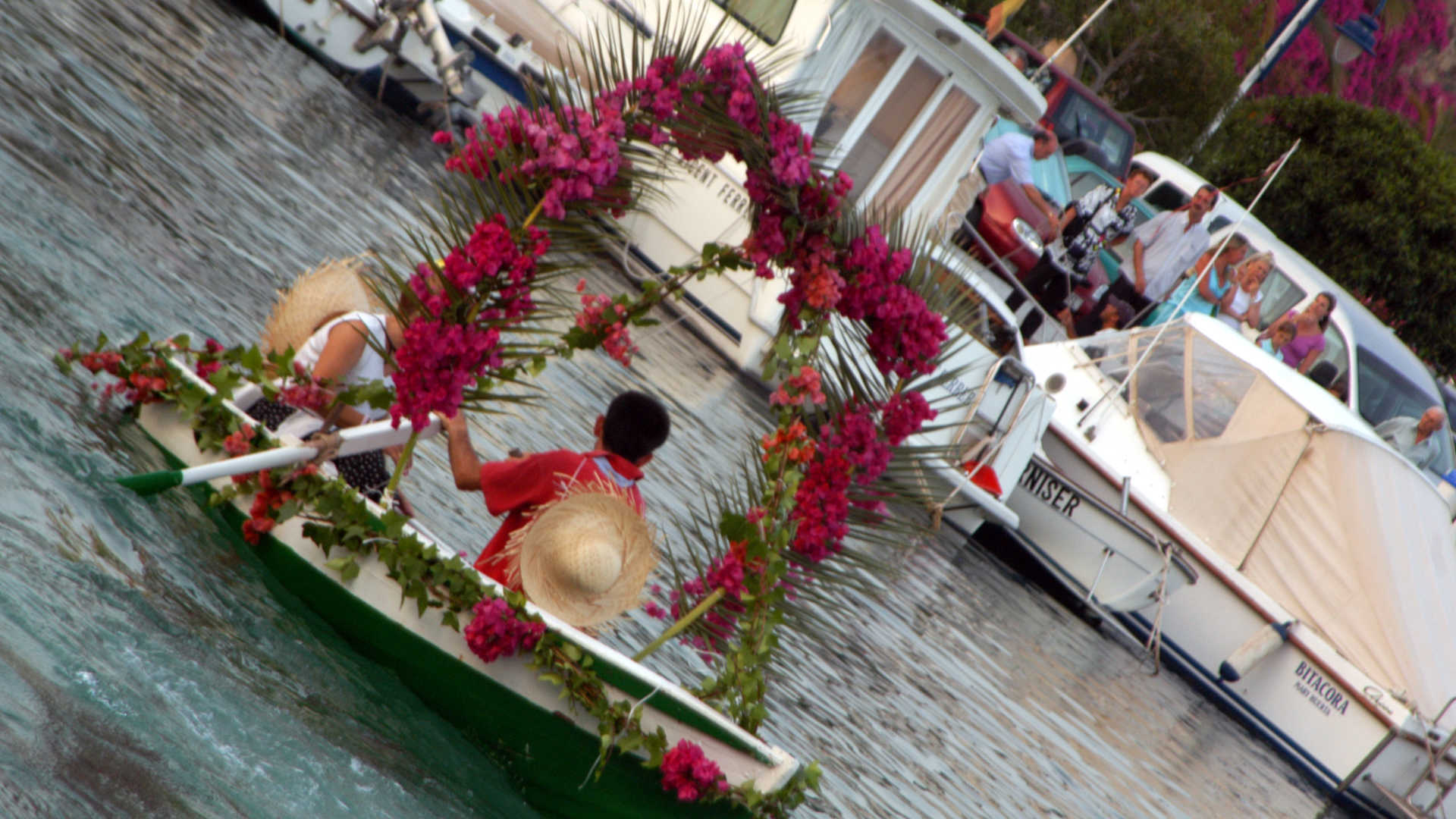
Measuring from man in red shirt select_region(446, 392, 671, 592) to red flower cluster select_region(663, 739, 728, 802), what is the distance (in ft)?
3.42

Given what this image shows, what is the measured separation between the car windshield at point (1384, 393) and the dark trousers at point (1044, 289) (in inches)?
203

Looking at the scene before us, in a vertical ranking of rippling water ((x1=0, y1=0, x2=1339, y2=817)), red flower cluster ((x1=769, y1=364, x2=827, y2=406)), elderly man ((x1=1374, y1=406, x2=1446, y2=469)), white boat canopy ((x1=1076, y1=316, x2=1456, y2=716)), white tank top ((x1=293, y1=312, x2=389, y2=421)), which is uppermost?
elderly man ((x1=1374, y1=406, x2=1446, y2=469))

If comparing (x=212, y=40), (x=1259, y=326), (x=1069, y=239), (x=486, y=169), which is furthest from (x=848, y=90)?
(x=486, y=169)

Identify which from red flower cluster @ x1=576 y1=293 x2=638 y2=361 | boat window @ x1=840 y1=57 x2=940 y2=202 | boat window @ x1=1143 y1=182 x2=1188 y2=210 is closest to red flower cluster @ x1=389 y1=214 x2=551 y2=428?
red flower cluster @ x1=576 y1=293 x2=638 y2=361

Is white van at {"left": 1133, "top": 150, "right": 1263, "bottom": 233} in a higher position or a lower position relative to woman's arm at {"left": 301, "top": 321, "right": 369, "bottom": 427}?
higher

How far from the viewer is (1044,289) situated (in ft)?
68.6

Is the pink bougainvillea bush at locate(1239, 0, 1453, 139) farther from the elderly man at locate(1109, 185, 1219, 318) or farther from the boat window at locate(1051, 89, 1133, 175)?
the elderly man at locate(1109, 185, 1219, 318)

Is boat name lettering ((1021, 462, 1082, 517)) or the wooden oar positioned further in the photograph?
boat name lettering ((1021, 462, 1082, 517))

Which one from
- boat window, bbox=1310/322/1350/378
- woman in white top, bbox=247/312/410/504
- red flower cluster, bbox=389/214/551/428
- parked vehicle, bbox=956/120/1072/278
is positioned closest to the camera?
red flower cluster, bbox=389/214/551/428

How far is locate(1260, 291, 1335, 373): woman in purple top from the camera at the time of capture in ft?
71.2

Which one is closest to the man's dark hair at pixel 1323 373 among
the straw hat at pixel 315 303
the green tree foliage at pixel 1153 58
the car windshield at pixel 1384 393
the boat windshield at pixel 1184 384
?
the car windshield at pixel 1384 393

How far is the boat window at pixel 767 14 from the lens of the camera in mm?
17359

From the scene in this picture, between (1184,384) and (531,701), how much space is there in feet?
41.6

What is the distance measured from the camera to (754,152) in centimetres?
690
